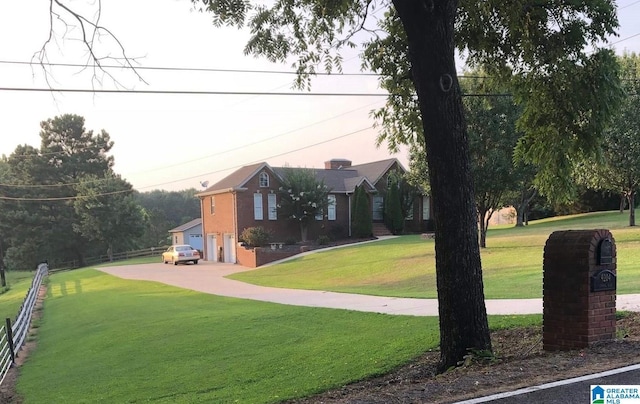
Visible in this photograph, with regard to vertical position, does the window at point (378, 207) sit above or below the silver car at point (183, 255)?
above

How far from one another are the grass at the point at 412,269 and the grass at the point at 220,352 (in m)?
4.21

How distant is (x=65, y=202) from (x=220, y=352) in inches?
2199

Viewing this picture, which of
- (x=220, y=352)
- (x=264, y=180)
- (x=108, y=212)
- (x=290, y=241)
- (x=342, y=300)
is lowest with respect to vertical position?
(x=220, y=352)

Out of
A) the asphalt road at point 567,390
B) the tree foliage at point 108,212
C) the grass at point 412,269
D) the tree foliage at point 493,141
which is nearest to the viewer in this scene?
the asphalt road at point 567,390

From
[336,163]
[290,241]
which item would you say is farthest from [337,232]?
[336,163]

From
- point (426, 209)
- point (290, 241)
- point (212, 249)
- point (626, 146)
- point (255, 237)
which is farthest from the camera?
point (426, 209)

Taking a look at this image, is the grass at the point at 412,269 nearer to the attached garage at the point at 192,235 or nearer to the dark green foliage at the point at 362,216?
the dark green foliage at the point at 362,216

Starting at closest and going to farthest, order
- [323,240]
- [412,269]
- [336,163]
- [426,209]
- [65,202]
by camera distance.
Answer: [412,269], [323,240], [426,209], [336,163], [65,202]

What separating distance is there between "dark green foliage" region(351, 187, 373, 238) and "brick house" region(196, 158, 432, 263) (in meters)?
1.55

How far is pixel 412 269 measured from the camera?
21.4 meters

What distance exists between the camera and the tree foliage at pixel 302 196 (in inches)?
1400

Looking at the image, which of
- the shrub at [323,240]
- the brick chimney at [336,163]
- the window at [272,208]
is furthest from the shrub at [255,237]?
the brick chimney at [336,163]

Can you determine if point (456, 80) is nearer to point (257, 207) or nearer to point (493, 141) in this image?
point (493, 141)

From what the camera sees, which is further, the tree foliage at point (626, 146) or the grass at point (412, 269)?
the tree foliage at point (626, 146)
